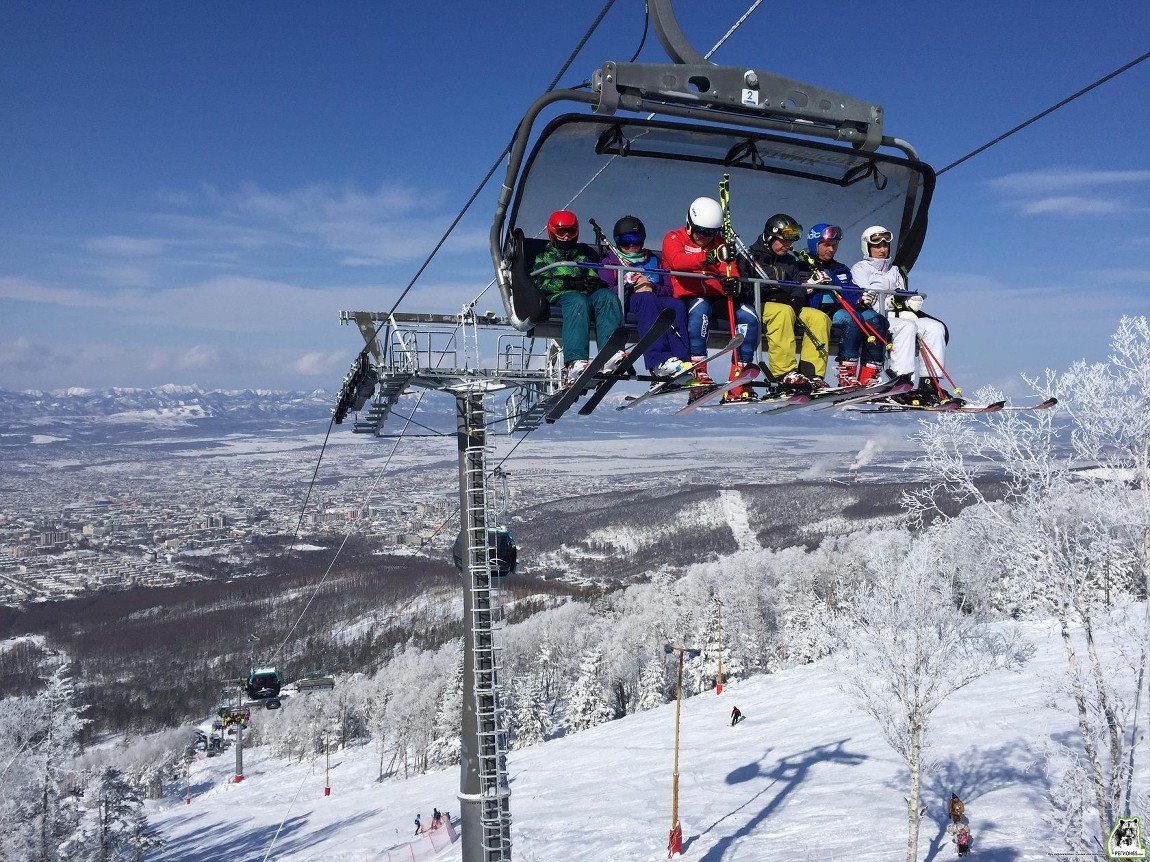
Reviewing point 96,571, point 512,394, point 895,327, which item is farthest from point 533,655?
point 96,571

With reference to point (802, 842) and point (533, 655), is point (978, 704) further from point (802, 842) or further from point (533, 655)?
point (533, 655)

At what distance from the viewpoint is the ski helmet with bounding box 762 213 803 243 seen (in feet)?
21.0

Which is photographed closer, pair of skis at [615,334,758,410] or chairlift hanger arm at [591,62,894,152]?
chairlift hanger arm at [591,62,894,152]

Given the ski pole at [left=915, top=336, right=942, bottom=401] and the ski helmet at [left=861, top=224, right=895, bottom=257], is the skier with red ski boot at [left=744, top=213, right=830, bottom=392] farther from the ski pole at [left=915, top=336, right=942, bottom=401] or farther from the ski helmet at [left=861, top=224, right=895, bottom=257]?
the ski pole at [left=915, top=336, right=942, bottom=401]

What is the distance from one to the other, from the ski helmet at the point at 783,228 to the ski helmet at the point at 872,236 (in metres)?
0.53

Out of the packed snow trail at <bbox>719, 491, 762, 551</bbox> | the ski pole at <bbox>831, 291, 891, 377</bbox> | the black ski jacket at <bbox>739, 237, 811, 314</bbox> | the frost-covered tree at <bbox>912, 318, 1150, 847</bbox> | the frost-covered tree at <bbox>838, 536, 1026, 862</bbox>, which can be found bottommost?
the packed snow trail at <bbox>719, 491, 762, 551</bbox>

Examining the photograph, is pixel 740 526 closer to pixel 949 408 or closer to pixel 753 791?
pixel 753 791

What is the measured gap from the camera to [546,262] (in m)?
6.30

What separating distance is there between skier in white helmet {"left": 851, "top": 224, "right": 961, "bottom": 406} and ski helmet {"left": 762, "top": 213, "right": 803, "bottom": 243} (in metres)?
0.57

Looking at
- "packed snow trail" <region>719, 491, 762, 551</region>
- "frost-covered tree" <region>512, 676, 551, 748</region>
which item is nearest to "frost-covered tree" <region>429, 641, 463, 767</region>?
"frost-covered tree" <region>512, 676, 551, 748</region>

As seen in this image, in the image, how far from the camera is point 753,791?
83.4 feet
